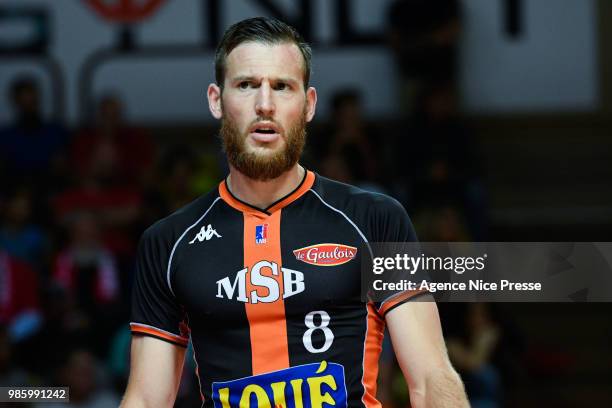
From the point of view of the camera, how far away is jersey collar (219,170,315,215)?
3.48m

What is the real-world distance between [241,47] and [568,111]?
6859mm

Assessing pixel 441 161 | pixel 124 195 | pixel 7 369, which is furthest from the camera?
pixel 124 195

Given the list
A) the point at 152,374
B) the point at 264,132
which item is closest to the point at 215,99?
the point at 264,132

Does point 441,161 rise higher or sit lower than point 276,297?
lower

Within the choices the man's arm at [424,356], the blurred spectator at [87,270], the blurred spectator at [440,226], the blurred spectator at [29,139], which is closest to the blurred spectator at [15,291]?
the blurred spectator at [87,270]

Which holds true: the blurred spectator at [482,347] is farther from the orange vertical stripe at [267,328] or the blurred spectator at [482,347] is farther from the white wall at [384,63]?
the orange vertical stripe at [267,328]

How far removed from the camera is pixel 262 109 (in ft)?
10.8

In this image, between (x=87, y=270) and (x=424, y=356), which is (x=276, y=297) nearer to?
(x=424, y=356)

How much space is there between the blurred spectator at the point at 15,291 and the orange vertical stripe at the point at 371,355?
4.54 metres

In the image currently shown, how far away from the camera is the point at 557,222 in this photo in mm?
9102

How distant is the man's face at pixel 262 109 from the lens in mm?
3336

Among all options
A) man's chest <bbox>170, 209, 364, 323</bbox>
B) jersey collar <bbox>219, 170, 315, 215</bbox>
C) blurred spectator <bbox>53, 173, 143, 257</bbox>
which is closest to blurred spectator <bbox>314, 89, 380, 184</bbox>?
blurred spectator <bbox>53, 173, 143, 257</bbox>

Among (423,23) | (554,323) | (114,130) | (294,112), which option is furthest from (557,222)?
(294,112)

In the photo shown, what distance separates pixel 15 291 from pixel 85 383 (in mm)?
1274
